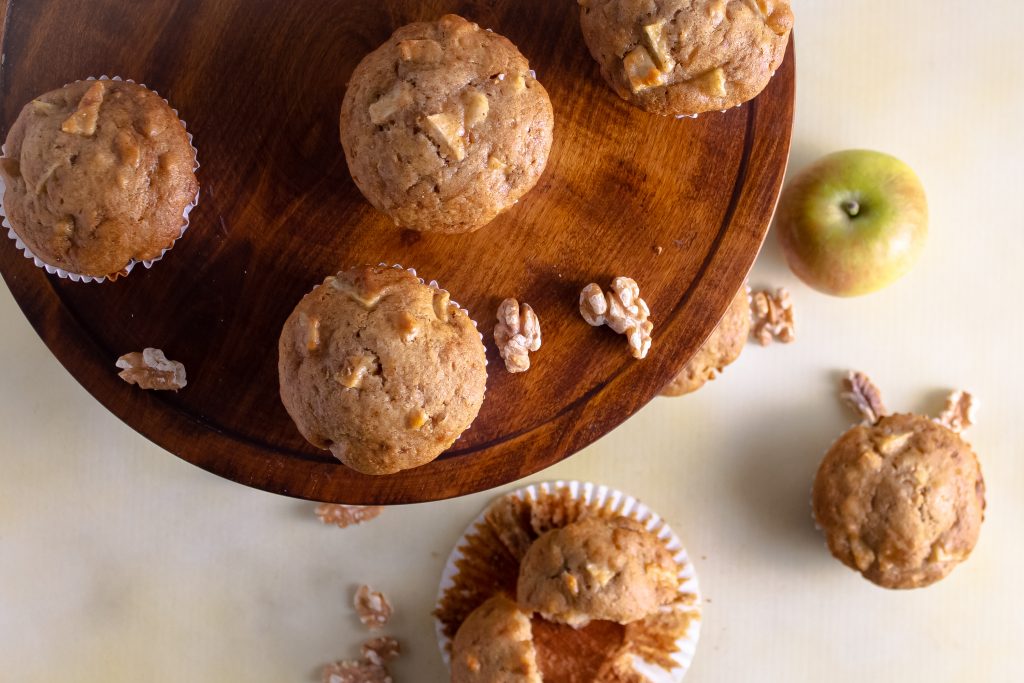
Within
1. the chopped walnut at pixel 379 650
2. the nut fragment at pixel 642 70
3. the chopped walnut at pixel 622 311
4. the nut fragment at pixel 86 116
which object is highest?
the nut fragment at pixel 642 70

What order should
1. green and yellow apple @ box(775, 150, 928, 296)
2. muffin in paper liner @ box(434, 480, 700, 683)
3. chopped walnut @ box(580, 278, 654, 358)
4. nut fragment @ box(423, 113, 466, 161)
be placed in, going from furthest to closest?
1. muffin in paper liner @ box(434, 480, 700, 683)
2. green and yellow apple @ box(775, 150, 928, 296)
3. chopped walnut @ box(580, 278, 654, 358)
4. nut fragment @ box(423, 113, 466, 161)

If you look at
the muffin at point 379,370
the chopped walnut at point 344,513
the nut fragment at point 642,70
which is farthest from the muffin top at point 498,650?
the nut fragment at point 642,70

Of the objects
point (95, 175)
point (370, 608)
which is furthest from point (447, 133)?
point (370, 608)

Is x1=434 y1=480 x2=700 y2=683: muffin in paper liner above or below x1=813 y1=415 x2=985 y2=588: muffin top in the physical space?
below

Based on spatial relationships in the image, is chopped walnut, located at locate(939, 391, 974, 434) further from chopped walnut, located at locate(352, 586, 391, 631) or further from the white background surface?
chopped walnut, located at locate(352, 586, 391, 631)

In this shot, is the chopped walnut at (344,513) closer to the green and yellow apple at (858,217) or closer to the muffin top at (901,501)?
the muffin top at (901,501)

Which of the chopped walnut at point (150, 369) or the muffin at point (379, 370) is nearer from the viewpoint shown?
the muffin at point (379, 370)

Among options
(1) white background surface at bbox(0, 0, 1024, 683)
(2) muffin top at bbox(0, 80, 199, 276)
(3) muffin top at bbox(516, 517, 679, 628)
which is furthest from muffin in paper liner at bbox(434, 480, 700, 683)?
(2) muffin top at bbox(0, 80, 199, 276)

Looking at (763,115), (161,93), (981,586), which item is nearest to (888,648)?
(981,586)
